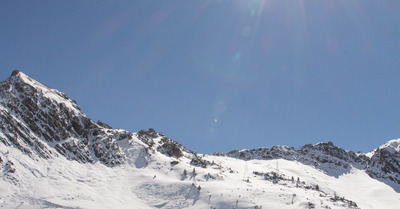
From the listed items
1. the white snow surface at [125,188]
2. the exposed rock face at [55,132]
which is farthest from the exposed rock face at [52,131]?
the white snow surface at [125,188]

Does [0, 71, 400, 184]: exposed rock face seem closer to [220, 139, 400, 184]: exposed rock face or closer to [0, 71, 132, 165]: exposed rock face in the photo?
[0, 71, 132, 165]: exposed rock face

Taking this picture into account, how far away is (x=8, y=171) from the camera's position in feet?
179

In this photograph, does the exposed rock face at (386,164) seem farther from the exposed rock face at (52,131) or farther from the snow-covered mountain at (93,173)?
the exposed rock face at (52,131)

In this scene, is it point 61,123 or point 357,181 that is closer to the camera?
point 61,123

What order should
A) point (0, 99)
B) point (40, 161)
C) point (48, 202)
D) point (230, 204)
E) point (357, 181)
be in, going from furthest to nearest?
point (357, 181)
point (0, 99)
point (40, 161)
point (230, 204)
point (48, 202)

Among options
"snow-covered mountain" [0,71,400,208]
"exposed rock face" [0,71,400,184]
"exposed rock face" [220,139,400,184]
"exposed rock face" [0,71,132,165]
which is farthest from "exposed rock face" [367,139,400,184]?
"exposed rock face" [0,71,132,165]

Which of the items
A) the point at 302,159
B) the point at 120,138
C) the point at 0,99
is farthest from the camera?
the point at 302,159

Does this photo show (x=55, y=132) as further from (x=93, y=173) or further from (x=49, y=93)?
(x=49, y=93)

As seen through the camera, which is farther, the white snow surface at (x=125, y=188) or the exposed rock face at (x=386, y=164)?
the exposed rock face at (x=386, y=164)

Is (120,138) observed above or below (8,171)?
above

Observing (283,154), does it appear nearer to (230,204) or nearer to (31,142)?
(230,204)

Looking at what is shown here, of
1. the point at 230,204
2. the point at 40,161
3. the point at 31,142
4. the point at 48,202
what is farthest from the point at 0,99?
the point at 230,204

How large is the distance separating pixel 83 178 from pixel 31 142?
567 inches

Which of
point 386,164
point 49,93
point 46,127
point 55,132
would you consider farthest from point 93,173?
point 386,164
